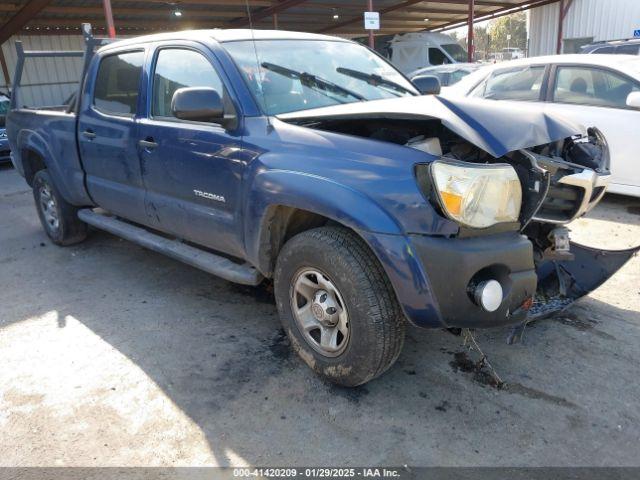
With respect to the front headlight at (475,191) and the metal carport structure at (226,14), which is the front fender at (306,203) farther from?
the metal carport structure at (226,14)

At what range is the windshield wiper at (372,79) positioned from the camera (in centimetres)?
379

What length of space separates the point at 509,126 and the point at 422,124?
0.43 metres

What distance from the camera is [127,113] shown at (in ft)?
13.6

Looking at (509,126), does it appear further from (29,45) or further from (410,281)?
(29,45)

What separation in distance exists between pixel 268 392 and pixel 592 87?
5.16m

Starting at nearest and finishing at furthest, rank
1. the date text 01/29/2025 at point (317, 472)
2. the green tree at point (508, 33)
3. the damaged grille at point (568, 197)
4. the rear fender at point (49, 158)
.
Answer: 1. the date text 01/29/2025 at point (317, 472)
2. the damaged grille at point (568, 197)
3. the rear fender at point (49, 158)
4. the green tree at point (508, 33)

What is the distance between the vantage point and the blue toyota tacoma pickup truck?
251 cm

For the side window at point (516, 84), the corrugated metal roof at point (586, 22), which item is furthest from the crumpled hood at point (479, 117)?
the corrugated metal roof at point (586, 22)

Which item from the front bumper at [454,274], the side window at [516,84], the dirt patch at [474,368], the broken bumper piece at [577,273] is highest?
the side window at [516,84]

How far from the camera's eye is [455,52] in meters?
20.3

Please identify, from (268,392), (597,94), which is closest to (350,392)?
(268,392)

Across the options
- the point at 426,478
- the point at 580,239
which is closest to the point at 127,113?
the point at 426,478

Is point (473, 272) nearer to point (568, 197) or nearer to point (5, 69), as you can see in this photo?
point (568, 197)

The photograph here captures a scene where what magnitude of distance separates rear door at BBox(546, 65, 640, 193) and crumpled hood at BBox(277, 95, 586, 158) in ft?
10.5
